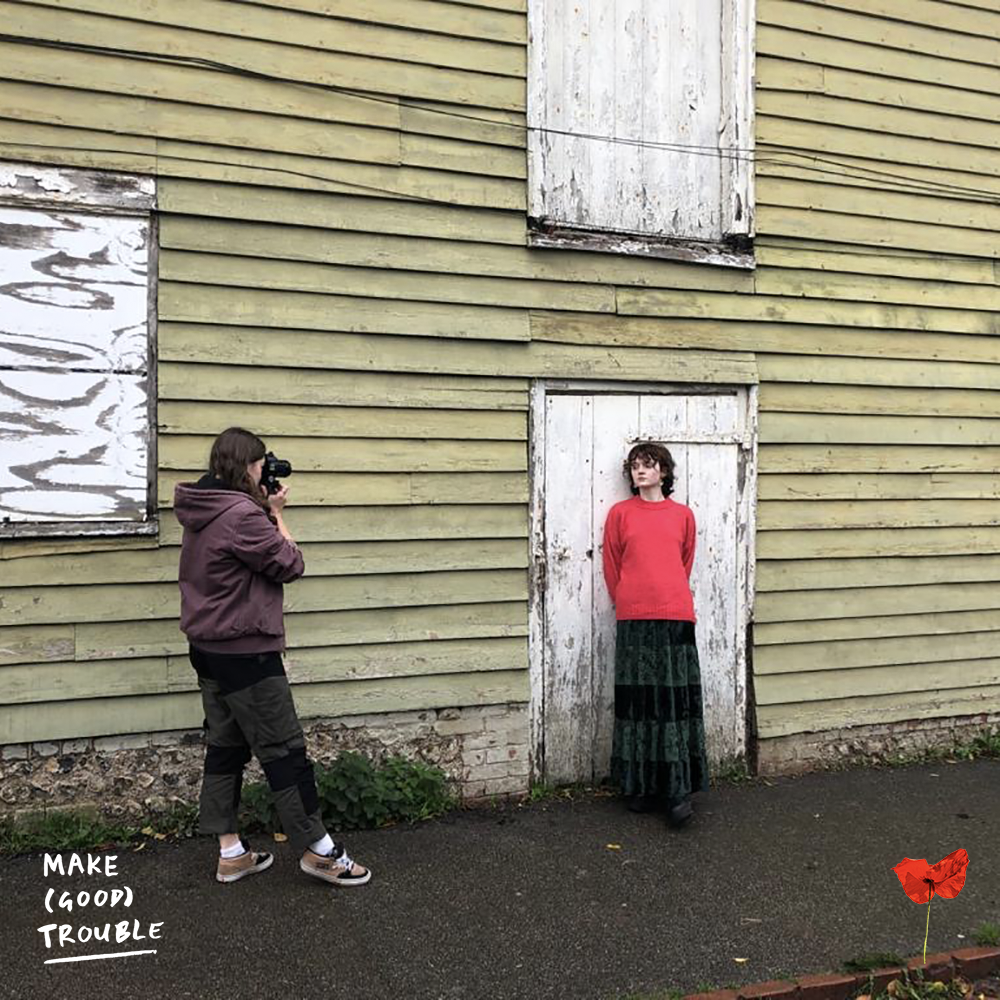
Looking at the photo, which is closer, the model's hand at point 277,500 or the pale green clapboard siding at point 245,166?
the model's hand at point 277,500

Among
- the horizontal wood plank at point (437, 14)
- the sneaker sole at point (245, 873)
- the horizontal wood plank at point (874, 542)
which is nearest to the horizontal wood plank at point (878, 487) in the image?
the horizontal wood plank at point (874, 542)

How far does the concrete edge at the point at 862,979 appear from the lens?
3234 mm

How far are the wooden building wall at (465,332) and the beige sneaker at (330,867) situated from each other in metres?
0.92

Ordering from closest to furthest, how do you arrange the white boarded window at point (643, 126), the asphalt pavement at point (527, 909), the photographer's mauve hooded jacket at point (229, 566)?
the asphalt pavement at point (527, 909) → the photographer's mauve hooded jacket at point (229, 566) → the white boarded window at point (643, 126)

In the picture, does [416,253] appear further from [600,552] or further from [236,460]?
[600,552]

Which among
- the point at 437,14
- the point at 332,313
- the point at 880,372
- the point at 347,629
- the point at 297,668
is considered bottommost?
A: the point at 297,668

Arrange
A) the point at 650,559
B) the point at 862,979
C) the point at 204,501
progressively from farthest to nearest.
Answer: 1. the point at 650,559
2. the point at 204,501
3. the point at 862,979

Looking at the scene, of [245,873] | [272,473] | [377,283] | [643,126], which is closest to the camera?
[272,473]

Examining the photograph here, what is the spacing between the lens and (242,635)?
3760 millimetres

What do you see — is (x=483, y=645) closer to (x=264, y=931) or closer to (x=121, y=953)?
(x=264, y=931)

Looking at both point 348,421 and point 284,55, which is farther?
point 348,421

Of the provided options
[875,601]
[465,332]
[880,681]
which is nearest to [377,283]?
[465,332]

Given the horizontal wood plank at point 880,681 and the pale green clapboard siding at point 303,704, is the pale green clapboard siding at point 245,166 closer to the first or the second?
the pale green clapboard siding at point 303,704

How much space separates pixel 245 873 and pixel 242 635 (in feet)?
3.39
